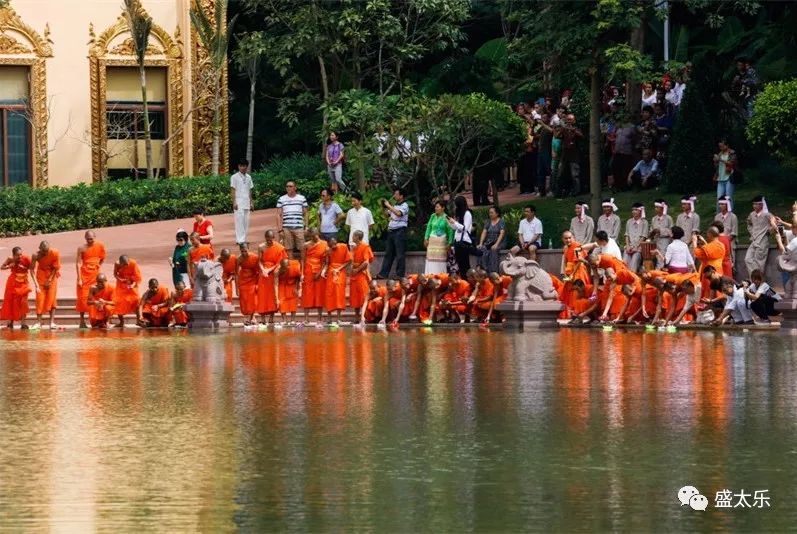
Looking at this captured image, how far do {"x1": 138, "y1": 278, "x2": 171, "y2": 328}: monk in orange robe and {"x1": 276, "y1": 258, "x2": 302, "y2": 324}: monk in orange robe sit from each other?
1.91 meters

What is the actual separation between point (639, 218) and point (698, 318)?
3073mm

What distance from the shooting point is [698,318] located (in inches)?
1164

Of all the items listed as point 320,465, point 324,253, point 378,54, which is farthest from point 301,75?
point 320,465

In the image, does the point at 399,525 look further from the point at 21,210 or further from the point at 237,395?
the point at 21,210

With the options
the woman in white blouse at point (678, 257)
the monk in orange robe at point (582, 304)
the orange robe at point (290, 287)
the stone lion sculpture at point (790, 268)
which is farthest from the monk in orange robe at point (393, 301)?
the stone lion sculpture at point (790, 268)

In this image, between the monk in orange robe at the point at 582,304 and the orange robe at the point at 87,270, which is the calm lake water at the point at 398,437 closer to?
the monk in orange robe at the point at 582,304

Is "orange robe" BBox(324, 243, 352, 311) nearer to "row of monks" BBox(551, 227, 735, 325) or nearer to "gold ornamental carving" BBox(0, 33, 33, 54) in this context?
"row of monks" BBox(551, 227, 735, 325)

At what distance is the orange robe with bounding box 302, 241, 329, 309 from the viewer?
31.7 meters

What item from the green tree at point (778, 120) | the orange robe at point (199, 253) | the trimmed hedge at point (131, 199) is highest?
the green tree at point (778, 120)

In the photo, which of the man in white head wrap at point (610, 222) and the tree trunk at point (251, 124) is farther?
the tree trunk at point (251, 124)

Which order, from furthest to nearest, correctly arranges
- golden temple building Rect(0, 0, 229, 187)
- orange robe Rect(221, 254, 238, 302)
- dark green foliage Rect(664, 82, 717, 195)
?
golden temple building Rect(0, 0, 229, 187) → dark green foliage Rect(664, 82, 717, 195) → orange robe Rect(221, 254, 238, 302)

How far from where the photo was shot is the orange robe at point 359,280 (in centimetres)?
3155

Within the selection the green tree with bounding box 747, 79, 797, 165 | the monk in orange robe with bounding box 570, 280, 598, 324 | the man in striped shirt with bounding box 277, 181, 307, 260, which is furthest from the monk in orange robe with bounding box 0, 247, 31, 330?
the green tree with bounding box 747, 79, 797, 165

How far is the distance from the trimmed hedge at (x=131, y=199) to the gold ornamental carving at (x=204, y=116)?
2.26m
